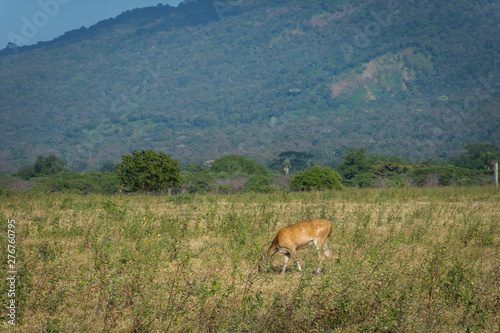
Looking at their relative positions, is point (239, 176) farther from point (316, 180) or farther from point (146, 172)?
point (146, 172)

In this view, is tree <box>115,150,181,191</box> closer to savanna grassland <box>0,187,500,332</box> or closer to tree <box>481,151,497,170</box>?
savanna grassland <box>0,187,500,332</box>

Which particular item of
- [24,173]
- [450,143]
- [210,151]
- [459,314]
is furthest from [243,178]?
[450,143]

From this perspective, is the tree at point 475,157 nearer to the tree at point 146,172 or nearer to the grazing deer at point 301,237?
the tree at point 146,172

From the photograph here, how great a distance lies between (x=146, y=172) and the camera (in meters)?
28.7

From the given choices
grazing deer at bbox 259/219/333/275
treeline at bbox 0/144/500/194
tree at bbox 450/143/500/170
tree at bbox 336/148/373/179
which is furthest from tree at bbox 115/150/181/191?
tree at bbox 450/143/500/170

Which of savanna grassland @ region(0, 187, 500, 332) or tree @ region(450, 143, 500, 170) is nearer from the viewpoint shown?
savanna grassland @ region(0, 187, 500, 332)

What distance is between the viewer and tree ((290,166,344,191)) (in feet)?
125

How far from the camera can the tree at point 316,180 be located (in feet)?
125

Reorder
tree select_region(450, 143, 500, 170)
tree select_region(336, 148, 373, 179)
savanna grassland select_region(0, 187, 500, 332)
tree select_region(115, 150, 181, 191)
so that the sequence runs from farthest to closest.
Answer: tree select_region(450, 143, 500, 170), tree select_region(336, 148, 373, 179), tree select_region(115, 150, 181, 191), savanna grassland select_region(0, 187, 500, 332)

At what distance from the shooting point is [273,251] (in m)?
9.60

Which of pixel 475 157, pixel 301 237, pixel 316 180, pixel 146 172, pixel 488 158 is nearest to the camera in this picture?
pixel 301 237

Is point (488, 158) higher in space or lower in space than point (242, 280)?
lower

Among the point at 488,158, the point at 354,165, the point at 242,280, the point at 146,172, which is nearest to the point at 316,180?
the point at 146,172

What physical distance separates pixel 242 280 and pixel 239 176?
64.0m
